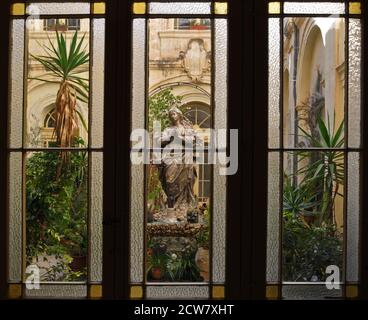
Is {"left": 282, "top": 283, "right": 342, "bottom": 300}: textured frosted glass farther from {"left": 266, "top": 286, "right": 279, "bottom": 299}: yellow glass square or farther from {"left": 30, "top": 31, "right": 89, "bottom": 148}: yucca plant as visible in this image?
{"left": 30, "top": 31, "right": 89, "bottom": 148}: yucca plant

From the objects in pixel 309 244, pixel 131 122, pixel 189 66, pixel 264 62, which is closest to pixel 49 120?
pixel 131 122

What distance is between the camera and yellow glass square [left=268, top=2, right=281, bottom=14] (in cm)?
412

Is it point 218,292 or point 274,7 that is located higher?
point 274,7

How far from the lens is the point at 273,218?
162 inches

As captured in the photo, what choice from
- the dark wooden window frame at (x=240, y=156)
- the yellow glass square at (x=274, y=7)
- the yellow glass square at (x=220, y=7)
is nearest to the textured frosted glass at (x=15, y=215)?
the dark wooden window frame at (x=240, y=156)

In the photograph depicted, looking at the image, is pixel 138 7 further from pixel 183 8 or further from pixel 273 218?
pixel 273 218

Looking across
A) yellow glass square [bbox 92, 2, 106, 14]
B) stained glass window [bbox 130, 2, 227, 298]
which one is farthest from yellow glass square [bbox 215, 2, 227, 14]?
yellow glass square [bbox 92, 2, 106, 14]

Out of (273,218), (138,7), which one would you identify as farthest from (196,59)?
(273,218)

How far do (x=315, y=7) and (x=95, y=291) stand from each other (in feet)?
6.08

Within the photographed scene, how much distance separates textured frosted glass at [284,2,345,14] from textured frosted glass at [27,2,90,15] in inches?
41.5

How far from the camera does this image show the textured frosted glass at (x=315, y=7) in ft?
13.5

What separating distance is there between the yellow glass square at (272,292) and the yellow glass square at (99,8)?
1.66m

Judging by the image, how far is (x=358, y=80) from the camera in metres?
4.12
